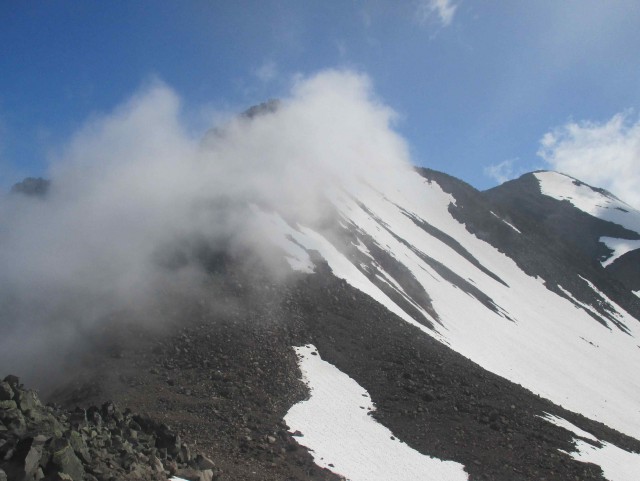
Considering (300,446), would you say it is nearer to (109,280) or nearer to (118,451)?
(118,451)

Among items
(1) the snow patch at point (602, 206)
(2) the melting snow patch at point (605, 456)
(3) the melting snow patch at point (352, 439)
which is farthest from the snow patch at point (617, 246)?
(3) the melting snow patch at point (352, 439)

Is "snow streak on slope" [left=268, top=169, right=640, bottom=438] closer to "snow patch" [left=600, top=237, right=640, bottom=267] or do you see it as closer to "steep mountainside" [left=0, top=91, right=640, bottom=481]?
"steep mountainside" [left=0, top=91, right=640, bottom=481]

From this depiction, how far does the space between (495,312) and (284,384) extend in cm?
4736

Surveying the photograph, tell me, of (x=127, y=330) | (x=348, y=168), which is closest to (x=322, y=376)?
(x=127, y=330)

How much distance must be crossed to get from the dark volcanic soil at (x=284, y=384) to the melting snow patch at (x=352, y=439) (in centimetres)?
76

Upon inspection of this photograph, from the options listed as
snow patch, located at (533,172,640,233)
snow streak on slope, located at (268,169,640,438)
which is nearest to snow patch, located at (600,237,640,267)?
snow patch, located at (533,172,640,233)

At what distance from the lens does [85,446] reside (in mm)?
14836

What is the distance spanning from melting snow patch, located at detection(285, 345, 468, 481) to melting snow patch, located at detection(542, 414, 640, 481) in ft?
27.0

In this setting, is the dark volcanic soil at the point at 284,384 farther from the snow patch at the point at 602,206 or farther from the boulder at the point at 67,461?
the snow patch at the point at 602,206

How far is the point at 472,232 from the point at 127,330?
8971 centimetres

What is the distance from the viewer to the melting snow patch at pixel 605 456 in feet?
85.2

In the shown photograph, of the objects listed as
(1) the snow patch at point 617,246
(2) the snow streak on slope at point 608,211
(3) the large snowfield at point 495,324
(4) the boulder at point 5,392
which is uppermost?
(2) the snow streak on slope at point 608,211

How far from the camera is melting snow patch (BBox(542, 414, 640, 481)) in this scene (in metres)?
26.0

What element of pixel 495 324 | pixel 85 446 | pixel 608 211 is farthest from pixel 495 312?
pixel 608 211
